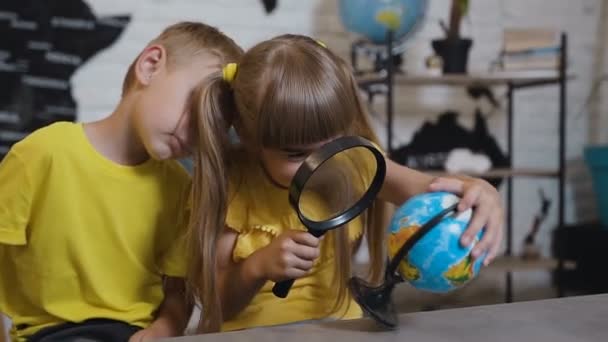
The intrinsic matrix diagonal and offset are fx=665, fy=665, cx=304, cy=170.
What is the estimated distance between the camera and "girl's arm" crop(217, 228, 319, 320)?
84 centimetres

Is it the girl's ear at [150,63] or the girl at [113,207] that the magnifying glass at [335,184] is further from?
the girl's ear at [150,63]

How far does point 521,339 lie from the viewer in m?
0.64

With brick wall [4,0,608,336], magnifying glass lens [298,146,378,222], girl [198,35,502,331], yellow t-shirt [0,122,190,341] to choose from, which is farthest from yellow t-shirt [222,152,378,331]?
brick wall [4,0,608,336]

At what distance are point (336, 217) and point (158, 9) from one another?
1.55 meters

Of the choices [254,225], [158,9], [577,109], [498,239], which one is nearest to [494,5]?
[577,109]

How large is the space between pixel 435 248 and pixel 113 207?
2.00 feet

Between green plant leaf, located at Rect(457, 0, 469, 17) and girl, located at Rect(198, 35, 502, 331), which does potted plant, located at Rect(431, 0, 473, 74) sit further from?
girl, located at Rect(198, 35, 502, 331)

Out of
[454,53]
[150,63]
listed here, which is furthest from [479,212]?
[454,53]

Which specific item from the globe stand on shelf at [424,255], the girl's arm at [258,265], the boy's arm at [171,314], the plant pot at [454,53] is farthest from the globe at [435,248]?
the plant pot at [454,53]

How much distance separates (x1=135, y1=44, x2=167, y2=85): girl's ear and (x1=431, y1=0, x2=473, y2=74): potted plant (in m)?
1.33

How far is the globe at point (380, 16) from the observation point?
197 centimetres

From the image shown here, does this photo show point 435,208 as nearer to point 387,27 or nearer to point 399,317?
point 399,317

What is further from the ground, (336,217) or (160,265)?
(336,217)

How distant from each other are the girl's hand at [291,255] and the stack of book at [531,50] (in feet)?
5.10
